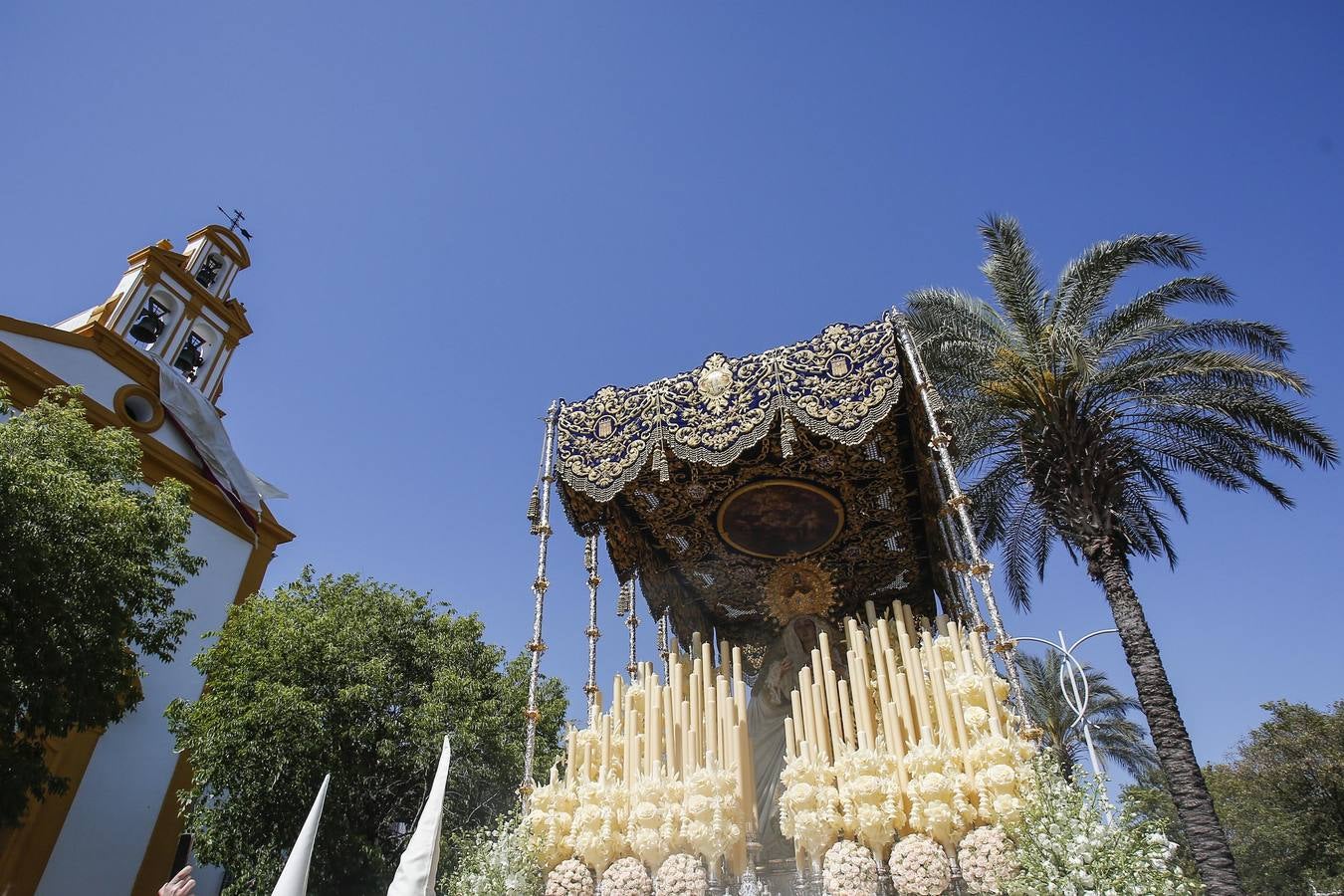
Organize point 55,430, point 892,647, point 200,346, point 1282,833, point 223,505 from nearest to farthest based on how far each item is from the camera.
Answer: point 892,647 → point 55,430 → point 223,505 → point 200,346 → point 1282,833

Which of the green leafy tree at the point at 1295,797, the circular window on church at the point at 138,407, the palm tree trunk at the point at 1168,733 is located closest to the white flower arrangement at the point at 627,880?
the palm tree trunk at the point at 1168,733

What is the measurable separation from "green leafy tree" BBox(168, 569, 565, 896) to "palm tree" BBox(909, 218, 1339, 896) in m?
9.17

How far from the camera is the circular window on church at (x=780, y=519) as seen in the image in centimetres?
951

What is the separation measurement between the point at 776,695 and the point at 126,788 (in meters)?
10.6

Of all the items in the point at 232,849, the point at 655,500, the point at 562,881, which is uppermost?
the point at 655,500

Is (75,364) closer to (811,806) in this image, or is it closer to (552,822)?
(552,822)

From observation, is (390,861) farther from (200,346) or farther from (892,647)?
(200,346)

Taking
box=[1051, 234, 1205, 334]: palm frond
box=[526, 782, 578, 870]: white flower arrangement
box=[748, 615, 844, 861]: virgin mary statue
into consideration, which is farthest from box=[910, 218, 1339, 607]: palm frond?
box=[526, 782, 578, 870]: white flower arrangement

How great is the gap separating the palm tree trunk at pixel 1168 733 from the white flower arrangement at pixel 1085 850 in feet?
9.00

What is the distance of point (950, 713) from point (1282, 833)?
1983 centimetres

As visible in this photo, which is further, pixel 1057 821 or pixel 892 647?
pixel 892 647

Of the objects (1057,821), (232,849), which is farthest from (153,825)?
(1057,821)

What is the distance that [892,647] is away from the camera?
8523 mm

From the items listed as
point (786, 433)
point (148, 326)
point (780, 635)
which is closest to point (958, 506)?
point (786, 433)
